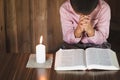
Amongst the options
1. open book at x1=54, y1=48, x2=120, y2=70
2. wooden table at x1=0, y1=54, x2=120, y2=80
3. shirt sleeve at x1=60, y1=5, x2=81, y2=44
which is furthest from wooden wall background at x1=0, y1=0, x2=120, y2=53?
wooden table at x1=0, y1=54, x2=120, y2=80

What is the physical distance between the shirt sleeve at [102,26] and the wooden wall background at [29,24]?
2.10 feet

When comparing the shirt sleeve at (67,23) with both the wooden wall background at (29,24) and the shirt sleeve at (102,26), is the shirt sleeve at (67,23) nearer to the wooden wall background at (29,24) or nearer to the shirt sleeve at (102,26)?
the shirt sleeve at (102,26)

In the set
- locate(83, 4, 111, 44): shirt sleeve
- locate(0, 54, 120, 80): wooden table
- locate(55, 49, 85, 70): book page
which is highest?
locate(83, 4, 111, 44): shirt sleeve

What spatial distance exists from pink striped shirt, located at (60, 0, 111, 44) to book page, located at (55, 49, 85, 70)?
0.38 m

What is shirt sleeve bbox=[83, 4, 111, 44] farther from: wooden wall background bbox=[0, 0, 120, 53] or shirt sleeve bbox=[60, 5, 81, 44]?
wooden wall background bbox=[0, 0, 120, 53]

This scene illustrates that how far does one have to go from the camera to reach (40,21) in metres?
3.07

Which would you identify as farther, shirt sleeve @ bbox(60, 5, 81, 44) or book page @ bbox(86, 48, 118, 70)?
shirt sleeve @ bbox(60, 5, 81, 44)

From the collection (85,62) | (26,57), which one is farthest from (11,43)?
(85,62)

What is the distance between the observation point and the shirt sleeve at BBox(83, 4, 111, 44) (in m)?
2.44

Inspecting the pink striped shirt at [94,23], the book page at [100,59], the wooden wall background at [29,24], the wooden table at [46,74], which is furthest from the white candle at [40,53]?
the wooden wall background at [29,24]

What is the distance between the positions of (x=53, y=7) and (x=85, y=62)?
1.21 metres

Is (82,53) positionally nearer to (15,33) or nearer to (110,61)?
(110,61)

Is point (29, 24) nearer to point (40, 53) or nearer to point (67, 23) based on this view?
point (67, 23)

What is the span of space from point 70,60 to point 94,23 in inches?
25.1
